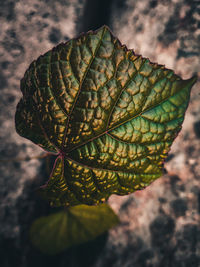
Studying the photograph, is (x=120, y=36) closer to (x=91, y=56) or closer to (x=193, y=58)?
(x=193, y=58)

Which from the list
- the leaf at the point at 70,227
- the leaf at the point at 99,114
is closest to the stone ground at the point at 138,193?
the leaf at the point at 70,227

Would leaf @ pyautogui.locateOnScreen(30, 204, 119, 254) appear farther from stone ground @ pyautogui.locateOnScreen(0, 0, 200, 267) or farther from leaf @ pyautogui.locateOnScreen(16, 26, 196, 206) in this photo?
leaf @ pyautogui.locateOnScreen(16, 26, 196, 206)

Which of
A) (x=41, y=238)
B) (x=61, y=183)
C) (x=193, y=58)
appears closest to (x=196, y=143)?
(x=193, y=58)

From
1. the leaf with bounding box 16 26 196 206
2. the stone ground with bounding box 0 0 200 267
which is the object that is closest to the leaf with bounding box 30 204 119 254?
the stone ground with bounding box 0 0 200 267

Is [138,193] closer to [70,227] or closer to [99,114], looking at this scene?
[70,227]

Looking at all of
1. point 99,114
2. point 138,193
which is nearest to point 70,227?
point 138,193
